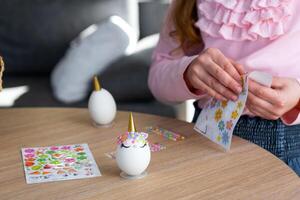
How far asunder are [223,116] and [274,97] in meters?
0.10

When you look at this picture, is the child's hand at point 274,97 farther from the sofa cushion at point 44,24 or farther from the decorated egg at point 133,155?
the sofa cushion at point 44,24

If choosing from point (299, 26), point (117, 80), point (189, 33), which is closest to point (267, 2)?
point (299, 26)

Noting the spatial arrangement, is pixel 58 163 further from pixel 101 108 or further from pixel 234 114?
pixel 234 114

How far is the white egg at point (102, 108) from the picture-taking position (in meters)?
1.22

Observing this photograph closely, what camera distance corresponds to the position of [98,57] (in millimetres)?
2316

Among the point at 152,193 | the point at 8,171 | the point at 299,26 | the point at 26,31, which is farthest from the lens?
the point at 26,31

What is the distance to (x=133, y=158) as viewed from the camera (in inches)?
36.9

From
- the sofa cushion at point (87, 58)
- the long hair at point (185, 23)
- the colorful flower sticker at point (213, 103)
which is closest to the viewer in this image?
the colorful flower sticker at point (213, 103)

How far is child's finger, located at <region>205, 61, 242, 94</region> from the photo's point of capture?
3.54 ft

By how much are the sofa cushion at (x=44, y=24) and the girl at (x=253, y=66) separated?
1.29 m

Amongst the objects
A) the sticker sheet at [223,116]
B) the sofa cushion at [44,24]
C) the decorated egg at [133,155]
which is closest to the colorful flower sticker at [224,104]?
the sticker sheet at [223,116]

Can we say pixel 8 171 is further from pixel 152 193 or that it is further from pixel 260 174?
pixel 260 174

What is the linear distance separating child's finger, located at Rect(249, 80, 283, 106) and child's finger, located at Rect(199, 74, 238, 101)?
40 millimetres

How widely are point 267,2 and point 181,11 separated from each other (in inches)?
10.0
